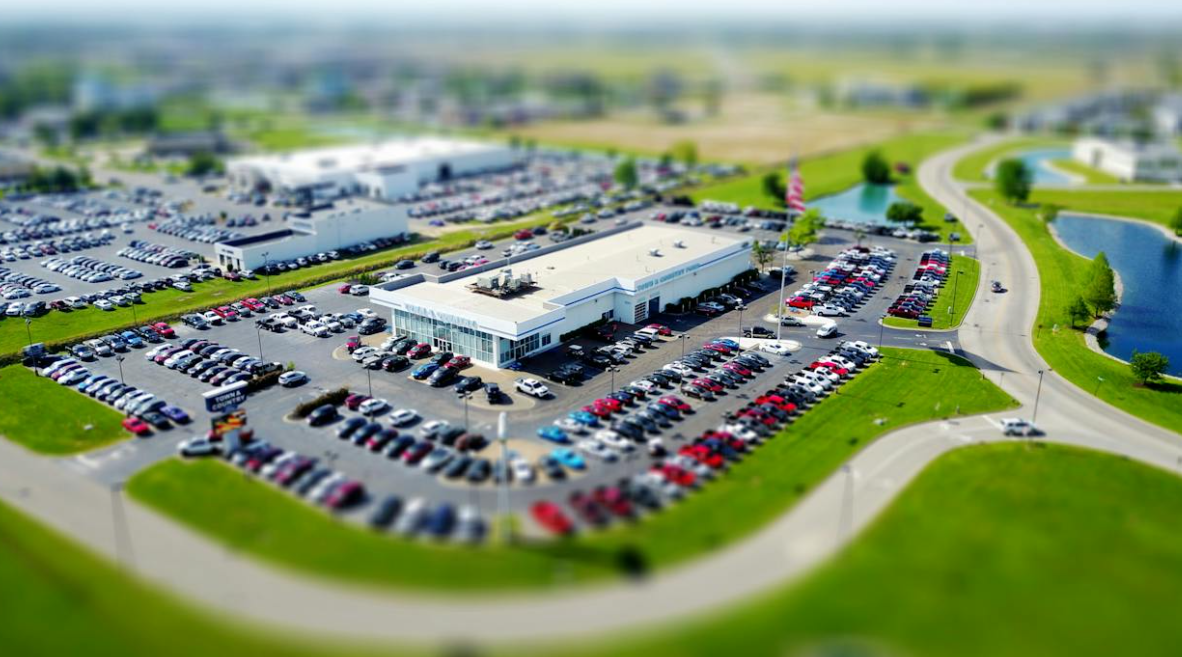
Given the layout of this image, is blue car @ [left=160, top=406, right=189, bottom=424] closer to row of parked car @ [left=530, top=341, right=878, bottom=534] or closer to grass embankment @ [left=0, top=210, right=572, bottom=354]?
grass embankment @ [left=0, top=210, right=572, bottom=354]

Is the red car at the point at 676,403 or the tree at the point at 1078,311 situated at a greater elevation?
the tree at the point at 1078,311

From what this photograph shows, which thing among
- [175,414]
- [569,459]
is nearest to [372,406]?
[175,414]

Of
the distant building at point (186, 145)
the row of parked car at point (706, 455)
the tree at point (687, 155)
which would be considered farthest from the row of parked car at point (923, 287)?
the distant building at point (186, 145)

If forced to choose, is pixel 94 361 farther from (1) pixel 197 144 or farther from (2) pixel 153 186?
(1) pixel 197 144

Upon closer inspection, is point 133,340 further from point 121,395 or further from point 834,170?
point 834,170

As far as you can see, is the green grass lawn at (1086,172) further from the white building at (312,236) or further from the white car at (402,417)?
the white car at (402,417)
